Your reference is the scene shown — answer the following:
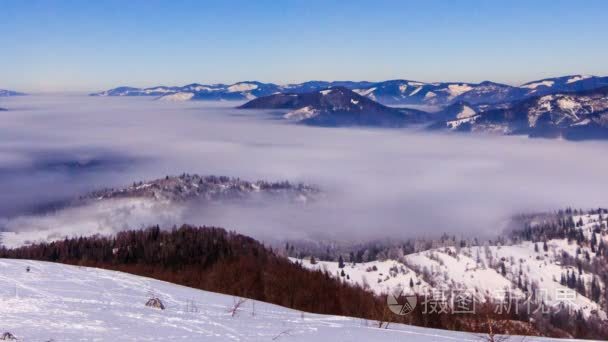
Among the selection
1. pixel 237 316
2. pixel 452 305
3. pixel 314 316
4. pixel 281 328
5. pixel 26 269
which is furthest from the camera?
pixel 452 305

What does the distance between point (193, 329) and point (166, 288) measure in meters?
4.15

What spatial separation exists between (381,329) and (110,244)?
100142 millimetres

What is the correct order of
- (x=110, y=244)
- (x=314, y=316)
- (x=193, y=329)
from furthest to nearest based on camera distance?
(x=110, y=244) → (x=314, y=316) → (x=193, y=329)

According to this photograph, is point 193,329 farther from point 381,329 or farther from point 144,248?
point 144,248

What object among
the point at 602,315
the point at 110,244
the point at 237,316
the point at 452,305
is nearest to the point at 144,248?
the point at 110,244

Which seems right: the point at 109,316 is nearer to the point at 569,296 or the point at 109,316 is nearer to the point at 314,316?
the point at 314,316

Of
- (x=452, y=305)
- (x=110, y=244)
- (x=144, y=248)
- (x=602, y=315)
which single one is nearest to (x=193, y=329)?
(x=452, y=305)

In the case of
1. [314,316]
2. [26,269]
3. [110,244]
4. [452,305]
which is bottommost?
[110,244]

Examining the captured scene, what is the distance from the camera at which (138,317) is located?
911cm

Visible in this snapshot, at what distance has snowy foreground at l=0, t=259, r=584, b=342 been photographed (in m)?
8.04

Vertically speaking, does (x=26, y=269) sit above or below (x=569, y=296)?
above

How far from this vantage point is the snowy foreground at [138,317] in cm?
804

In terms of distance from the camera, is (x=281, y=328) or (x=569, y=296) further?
(x=569, y=296)

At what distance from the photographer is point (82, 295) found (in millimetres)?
10344
